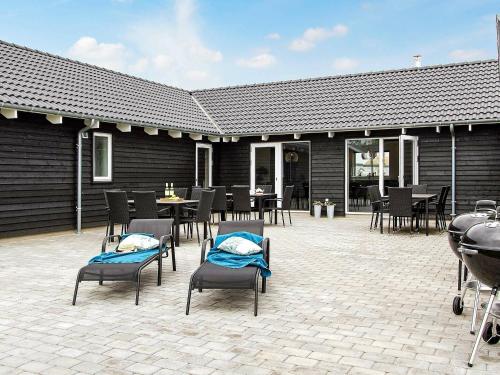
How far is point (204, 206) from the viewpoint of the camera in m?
9.09

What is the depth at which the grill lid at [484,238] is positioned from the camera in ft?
11.2

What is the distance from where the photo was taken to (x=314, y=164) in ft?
49.5

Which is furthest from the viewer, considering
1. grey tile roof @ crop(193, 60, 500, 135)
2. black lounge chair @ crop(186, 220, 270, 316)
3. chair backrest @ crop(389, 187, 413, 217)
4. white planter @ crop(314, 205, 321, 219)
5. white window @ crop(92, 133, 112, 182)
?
white planter @ crop(314, 205, 321, 219)

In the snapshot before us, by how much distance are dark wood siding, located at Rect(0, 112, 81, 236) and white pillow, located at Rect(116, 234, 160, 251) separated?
4.94 meters

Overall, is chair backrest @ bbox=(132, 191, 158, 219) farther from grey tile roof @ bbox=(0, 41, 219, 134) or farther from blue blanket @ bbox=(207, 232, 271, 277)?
blue blanket @ bbox=(207, 232, 271, 277)

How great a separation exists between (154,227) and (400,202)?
18.4 ft

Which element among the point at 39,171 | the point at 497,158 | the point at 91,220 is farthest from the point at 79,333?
the point at 497,158

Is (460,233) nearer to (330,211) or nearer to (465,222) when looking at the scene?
(465,222)

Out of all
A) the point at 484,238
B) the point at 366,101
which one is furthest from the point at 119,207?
the point at 366,101

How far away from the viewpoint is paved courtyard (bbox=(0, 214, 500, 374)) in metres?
3.41

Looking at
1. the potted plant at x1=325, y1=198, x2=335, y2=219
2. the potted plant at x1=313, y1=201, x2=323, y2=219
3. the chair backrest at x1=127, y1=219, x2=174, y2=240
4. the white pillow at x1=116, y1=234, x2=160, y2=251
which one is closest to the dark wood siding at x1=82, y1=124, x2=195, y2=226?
the potted plant at x1=313, y1=201, x2=323, y2=219

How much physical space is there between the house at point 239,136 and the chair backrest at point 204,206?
341 cm

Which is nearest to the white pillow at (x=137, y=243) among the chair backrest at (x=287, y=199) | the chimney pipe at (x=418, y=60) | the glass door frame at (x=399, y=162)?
the chair backrest at (x=287, y=199)

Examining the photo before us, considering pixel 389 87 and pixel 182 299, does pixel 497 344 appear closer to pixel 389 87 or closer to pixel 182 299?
pixel 182 299
